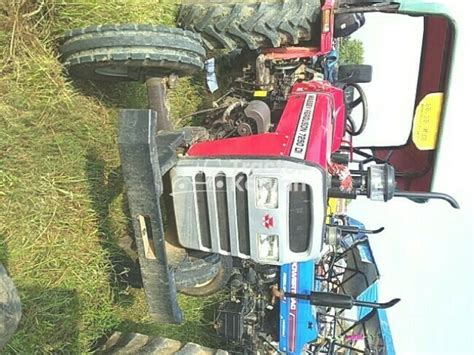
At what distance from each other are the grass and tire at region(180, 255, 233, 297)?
38 centimetres

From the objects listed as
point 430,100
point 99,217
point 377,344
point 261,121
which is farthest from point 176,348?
point 377,344

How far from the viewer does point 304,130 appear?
2568 mm

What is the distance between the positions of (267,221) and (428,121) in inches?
50.7

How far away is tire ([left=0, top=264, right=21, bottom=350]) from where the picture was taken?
1.98m

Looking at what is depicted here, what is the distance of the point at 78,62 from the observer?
2.45 m

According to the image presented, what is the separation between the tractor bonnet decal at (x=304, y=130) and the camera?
2.42 m

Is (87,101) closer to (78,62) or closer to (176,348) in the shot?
(78,62)

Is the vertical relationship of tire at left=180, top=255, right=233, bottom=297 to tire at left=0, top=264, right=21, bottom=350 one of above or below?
below

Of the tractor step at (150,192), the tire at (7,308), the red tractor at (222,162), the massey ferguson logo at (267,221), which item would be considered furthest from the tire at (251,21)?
the tire at (7,308)

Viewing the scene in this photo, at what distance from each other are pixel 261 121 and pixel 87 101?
34.0 inches

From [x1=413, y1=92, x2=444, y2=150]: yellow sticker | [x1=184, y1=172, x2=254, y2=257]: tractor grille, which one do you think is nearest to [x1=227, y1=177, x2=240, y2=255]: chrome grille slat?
[x1=184, y1=172, x2=254, y2=257]: tractor grille

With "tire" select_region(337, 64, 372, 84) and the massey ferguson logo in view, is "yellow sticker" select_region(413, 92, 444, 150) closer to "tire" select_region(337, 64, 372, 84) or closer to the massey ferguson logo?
"tire" select_region(337, 64, 372, 84)

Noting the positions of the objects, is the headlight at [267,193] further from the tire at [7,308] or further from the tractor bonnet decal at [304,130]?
the tire at [7,308]

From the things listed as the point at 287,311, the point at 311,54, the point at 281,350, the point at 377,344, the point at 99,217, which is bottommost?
the point at 377,344
